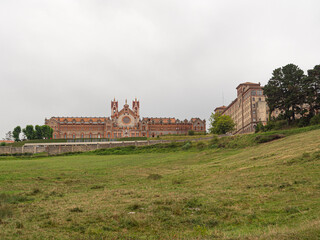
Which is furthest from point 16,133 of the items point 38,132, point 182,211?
point 182,211

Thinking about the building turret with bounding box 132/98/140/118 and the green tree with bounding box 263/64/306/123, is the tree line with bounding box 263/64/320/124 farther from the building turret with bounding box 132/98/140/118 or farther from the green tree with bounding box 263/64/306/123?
the building turret with bounding box 132/98/140/118

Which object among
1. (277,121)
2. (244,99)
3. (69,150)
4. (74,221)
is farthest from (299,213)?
(244,99)

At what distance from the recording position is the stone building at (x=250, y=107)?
104m

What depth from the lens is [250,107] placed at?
10675 cm

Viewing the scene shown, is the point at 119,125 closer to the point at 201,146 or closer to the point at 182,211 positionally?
the point at 201,146

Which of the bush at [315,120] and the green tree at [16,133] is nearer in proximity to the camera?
the bush at [315,120]

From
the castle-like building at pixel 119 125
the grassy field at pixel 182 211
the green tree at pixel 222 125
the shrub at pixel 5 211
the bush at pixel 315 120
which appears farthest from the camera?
the castle-like building at pixel 119 125

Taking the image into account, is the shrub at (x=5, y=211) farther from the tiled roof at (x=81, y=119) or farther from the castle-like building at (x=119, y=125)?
the tiled roof at (x=81, y=119)

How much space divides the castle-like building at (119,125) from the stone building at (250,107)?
133 ft

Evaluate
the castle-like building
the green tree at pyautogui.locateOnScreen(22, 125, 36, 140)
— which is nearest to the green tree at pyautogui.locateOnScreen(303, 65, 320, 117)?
the castle-like building

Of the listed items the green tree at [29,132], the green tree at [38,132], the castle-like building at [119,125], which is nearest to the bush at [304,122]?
the castle-like building at [119,125]

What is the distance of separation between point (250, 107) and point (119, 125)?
6465 cm

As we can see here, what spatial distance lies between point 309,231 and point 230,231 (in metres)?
2.88

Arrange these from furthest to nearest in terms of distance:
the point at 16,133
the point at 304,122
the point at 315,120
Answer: the point at 16,133 < the point at 304,122 < the point at 315,120
